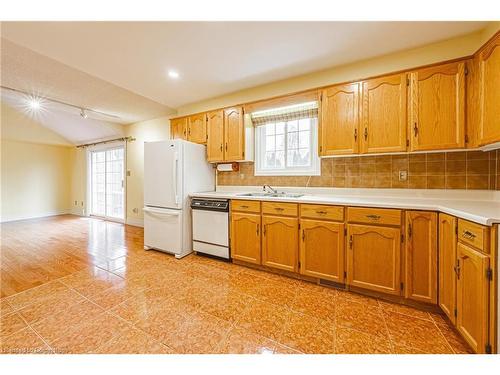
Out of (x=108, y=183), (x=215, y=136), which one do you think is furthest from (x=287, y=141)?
(x=108, y=183)

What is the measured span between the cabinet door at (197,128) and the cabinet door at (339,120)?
1733 millimetres

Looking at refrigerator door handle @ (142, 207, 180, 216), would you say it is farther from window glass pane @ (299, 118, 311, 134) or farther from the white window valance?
window glass pane @ (299, 118, 311, 134)

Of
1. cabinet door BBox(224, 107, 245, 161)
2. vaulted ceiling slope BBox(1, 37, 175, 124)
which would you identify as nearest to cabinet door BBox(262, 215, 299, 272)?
cabinet door BBox(224, 107, 245, 161)

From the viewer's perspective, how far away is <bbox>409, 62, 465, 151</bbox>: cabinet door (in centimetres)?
177

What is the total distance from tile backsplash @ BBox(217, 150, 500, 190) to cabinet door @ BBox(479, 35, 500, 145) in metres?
0.40

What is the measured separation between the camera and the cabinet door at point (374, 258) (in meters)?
1.76

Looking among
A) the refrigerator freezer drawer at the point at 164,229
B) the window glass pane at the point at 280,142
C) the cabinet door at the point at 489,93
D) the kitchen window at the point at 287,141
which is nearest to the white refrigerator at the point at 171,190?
the refrigerator freezer drawer at the point at 164,229

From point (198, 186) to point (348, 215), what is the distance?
2.07 meters

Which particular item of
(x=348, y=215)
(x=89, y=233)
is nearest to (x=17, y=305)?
(x=89, y=233)

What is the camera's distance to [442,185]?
202cm

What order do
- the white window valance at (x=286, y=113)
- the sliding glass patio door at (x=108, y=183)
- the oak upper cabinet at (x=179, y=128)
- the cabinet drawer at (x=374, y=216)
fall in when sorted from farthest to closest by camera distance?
1. the sliding glass patio door at (x=108, y=183)
2. the oak upper cabinet at (x=179, y=128)
3. the white window valance at (x=286, y=113)
4. the cabinet drawer at (x=374, y=216)

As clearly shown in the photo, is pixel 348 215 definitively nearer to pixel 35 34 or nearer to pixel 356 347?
pixel 356 347

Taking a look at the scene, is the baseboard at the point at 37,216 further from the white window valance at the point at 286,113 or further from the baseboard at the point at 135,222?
the white window valance at the point at 286,113

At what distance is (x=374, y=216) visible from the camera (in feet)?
5.98
